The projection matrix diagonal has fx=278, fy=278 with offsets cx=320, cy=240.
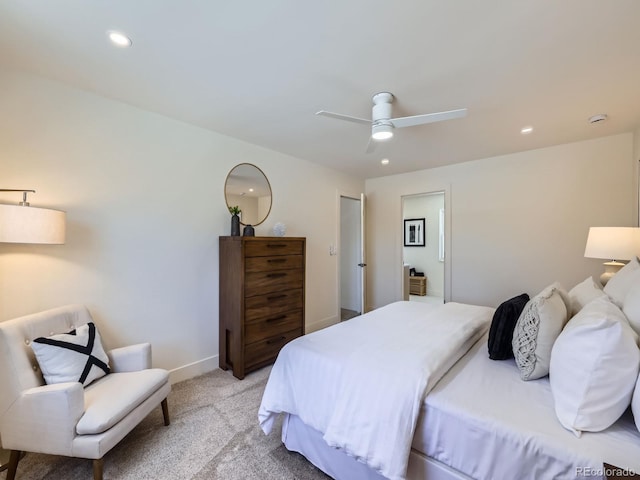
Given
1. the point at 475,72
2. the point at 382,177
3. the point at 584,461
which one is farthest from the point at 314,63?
the point at 382,177

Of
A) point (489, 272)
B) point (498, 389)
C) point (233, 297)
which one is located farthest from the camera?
point (489, 272)

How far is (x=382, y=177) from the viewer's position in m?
4.75

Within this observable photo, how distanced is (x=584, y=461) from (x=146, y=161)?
3.18m

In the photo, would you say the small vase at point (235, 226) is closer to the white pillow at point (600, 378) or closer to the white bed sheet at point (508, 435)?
the white bed sheet at point (508, 435)

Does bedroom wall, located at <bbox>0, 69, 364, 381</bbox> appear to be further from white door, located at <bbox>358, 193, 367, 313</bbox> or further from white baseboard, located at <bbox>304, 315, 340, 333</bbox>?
white door, located at <bbox>358, 193, 367, 313</bbox>

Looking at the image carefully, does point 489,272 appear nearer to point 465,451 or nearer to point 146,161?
point 465,451

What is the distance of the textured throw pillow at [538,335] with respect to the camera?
1.33 meters

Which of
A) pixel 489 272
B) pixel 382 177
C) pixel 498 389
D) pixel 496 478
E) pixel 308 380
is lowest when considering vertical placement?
pixel 496 478

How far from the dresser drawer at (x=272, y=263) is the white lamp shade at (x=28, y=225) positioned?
1.38 meters

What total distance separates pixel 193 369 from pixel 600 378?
9.70ft

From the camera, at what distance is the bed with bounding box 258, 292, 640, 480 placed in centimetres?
100

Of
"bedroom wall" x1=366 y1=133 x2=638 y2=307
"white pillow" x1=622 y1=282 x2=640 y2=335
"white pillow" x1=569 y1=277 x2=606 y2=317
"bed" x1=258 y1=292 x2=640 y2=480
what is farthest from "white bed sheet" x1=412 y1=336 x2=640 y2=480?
"bedroom wall" x1=366 y1=133 x2=638 y2=307

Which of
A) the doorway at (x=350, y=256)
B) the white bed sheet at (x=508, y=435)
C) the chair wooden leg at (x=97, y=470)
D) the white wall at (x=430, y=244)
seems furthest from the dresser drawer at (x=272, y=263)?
the white wall at (x=430, y=244)

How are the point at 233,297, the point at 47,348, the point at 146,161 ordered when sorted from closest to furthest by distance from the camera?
1. the point at 47,348
2. the point at 146,161
3. the point at 233,297
